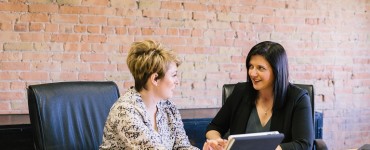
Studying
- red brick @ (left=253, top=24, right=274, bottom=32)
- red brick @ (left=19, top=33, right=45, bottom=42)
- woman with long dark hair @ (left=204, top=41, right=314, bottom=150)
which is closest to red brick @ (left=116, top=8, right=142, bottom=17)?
red brick @ (left=19, top=33, right=45, bottom=42)

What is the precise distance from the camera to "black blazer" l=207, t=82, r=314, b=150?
2297 millimetres

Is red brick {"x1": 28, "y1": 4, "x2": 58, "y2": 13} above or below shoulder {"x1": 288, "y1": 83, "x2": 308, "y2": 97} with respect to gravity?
above

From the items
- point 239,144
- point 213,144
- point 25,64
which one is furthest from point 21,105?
point 239,144

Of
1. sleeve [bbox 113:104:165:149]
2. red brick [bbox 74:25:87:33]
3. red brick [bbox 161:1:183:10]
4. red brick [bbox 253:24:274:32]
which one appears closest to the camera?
sleeve [bbox 113:104:165:149]

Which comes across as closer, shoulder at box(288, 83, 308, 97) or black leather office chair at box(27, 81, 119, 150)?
black leather office chair at box(27, 81, 119, 150)

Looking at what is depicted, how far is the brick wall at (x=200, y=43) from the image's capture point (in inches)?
124

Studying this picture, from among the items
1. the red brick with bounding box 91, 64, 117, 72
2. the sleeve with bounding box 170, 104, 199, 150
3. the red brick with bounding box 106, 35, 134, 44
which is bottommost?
the sleeve with bounding box 170, 104, 199, 150

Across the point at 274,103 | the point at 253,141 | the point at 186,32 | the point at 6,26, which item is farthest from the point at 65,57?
the point at 253,141

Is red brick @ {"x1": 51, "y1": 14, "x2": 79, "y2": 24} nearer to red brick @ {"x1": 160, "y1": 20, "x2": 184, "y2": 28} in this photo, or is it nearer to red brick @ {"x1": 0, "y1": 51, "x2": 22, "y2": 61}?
red brick @ {"x1": 0, "y1": 51, "x2": 22, "y2": 61}

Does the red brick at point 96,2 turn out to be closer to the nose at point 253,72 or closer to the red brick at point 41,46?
the red brick at point 41,46

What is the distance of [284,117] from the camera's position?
2.37m

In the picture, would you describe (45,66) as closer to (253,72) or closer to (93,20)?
(93,20)

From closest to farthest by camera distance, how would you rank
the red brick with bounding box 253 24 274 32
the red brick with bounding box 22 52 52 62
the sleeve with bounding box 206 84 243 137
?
1. the sleeve with bounding box 206 84 243 137
2. the red brick with bounding box 22 52 52 62
3. the red brick with bounding box 253 24 274 32

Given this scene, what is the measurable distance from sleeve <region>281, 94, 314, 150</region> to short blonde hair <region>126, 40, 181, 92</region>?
0.69m
